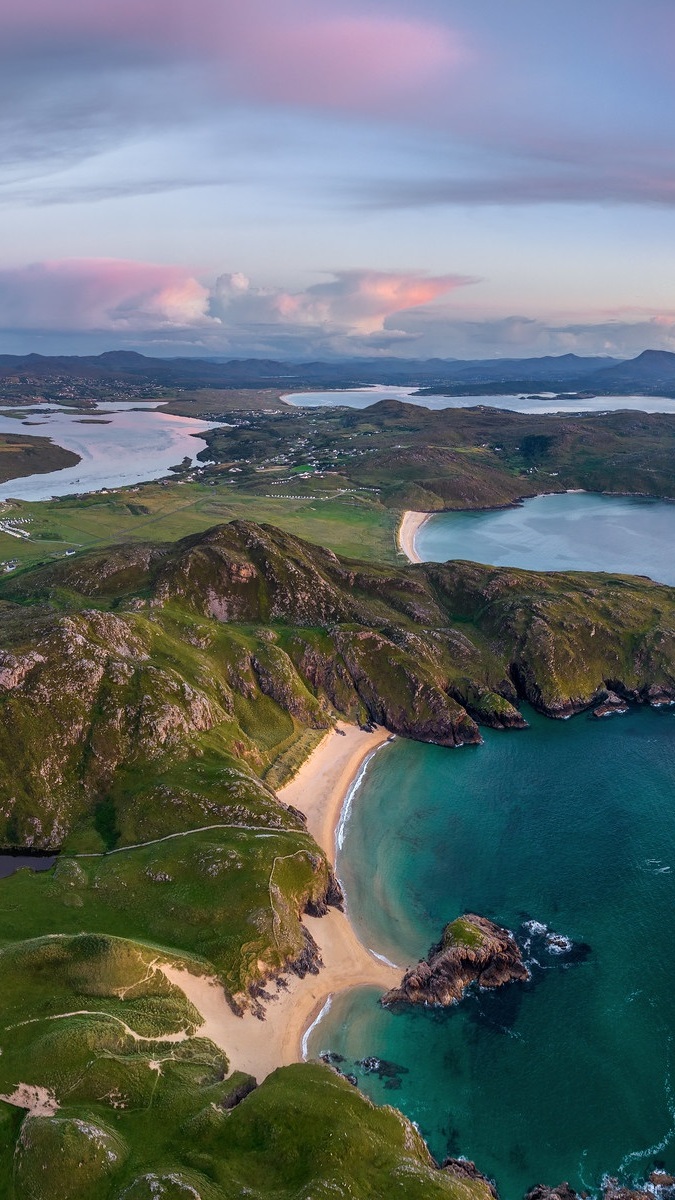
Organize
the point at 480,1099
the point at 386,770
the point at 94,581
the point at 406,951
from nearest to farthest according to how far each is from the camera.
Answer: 1. the point at 480,1099
2. the point at 406,951
3. the point at 386,770
4. the point at 94,581

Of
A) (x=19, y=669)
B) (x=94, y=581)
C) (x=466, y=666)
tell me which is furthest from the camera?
(x=94, y=581)

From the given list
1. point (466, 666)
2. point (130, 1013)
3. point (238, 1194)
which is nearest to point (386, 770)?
point (466, 666)

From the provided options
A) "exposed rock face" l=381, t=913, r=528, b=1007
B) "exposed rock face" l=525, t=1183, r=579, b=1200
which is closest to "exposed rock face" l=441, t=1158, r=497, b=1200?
"exposed rock face" l=525, t=1183, r=579, b=1200

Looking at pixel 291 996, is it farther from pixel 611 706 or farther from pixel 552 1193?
pixel 611 706

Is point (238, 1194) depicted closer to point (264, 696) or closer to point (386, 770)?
point (386, 770)

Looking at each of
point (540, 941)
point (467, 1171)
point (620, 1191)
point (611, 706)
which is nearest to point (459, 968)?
point (540, 941)
